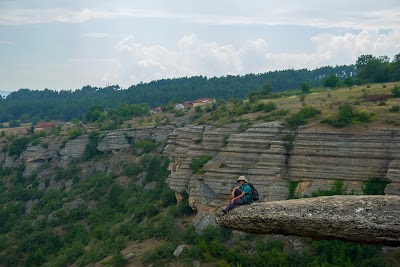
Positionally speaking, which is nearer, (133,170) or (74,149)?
(133,170)

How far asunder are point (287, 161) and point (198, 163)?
23.3 ft

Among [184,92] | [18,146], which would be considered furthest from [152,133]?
[184,92]

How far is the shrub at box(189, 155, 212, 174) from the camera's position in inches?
1528

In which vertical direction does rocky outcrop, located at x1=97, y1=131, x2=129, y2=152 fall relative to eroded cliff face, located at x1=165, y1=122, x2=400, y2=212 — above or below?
below

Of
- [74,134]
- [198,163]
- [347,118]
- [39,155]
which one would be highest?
[347,118]

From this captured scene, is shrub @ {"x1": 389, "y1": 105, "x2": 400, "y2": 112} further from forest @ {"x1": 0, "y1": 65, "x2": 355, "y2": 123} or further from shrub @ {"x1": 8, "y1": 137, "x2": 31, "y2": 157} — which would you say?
forest @ {"x1": 0, "y1": 65, "x2": 355, "y2": 123}

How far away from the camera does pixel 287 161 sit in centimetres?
3475

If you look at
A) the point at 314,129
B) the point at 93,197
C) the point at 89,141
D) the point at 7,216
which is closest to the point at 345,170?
the point at 314,129

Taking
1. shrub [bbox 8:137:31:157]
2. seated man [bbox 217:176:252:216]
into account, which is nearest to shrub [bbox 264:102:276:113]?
seated man [bbox 217:176:252:216]

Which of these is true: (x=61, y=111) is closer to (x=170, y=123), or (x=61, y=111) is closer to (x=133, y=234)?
(x=170, y=123)

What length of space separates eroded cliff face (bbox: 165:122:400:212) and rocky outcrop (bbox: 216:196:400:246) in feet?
63.4

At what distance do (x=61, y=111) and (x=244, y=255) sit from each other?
13016 centimetres

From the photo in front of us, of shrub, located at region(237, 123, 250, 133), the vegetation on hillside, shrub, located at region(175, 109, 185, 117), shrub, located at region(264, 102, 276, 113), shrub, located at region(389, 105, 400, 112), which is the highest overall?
shrub, located at region(264, 102, 276, 113)

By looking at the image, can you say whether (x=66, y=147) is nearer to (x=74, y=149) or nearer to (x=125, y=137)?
(x=74, y=149)
